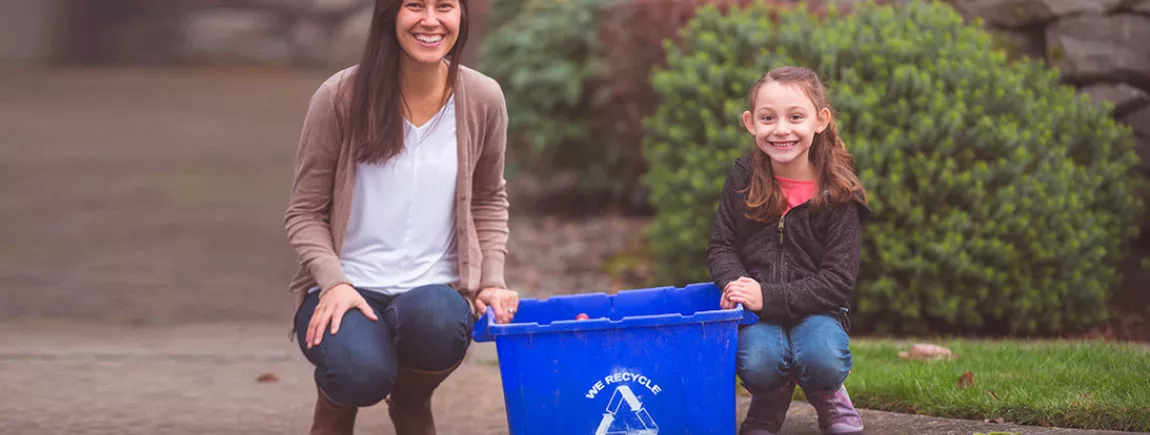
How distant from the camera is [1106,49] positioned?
6.07 metres

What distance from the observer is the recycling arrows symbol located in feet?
10.4

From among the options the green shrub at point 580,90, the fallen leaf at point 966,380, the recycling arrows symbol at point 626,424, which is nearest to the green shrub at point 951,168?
the fallen leaf at point 966,380

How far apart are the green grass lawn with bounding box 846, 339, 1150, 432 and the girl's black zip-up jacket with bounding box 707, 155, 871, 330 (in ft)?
1.96

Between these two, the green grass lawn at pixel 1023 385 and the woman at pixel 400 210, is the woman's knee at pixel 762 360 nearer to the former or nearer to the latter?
the woman at pixel 400 210

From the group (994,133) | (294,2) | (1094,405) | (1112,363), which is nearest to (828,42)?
(994,133)

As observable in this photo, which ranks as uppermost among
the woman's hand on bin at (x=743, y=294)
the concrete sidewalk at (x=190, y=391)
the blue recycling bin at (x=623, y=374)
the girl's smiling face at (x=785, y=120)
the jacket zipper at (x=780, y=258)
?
the girl's smiling face at (x=785, y=120)

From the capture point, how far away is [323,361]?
3.40 m

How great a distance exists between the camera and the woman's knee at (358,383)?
3367 millimetres

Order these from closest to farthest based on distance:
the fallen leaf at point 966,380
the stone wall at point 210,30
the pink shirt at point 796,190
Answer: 1. the pink shirt at point 796,190
2. the fallen leaf at point 966,380
3. the stone wall at point 210,30

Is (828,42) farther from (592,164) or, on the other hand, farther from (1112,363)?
(592,164)

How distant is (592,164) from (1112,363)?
4813 mm

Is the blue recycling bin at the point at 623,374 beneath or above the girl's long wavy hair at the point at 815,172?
beneath

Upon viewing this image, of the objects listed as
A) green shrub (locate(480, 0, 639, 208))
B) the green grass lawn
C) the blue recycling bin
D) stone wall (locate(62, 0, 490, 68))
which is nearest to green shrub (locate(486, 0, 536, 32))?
green shrub (locate(480, 0, 639, 208))

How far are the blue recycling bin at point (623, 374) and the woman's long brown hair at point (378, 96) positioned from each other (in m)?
0.63
